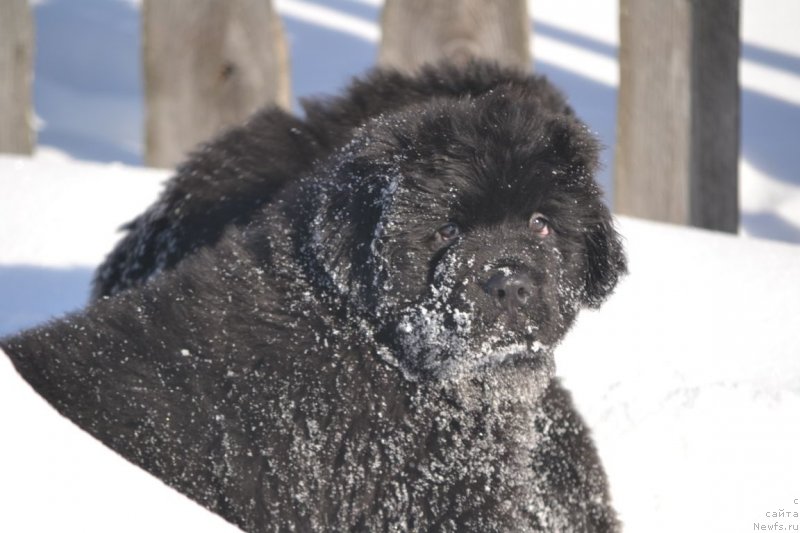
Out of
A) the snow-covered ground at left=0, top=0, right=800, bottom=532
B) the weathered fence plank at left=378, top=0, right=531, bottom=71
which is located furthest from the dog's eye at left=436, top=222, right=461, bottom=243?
the weathered fence plank at left=378, top=0, right=531, bottom=71

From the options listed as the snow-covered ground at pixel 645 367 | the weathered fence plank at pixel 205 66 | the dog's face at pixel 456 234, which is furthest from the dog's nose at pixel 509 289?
the weathered fence plank at pixel 205 66

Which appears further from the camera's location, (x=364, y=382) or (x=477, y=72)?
(x=477, y=72)

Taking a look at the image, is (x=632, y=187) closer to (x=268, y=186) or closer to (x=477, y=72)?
(x=477, y=72)

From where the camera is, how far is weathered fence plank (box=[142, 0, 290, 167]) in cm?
697

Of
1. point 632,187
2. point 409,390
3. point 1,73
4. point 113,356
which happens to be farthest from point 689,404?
point 1,73

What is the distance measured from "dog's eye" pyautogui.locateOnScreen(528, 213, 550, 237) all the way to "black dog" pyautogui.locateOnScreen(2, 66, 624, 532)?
19mm

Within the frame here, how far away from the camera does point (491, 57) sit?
22.0ft

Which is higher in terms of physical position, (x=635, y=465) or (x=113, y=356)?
(x=113, y=356)

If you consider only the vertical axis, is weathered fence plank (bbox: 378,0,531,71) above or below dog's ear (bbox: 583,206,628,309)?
above

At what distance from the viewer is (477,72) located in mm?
4734

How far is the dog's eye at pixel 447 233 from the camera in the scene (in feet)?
10.9

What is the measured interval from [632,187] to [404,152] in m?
3.68

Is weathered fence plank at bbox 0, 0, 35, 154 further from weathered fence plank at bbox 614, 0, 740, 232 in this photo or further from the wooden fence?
weathered fence plank at bbox 614, 0, 740, 232

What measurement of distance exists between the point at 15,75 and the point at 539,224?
4.92m
